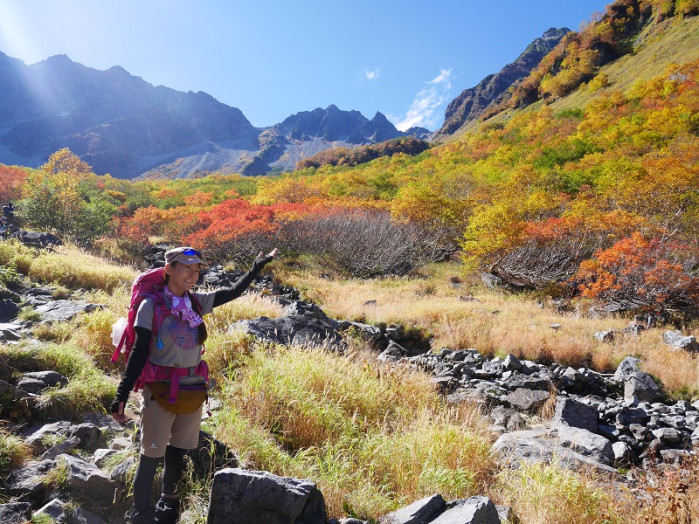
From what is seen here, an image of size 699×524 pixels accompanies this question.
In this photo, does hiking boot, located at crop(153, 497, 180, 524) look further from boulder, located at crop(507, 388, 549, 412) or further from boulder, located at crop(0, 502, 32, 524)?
boulder, located at crop(507, 388, 549, 412)

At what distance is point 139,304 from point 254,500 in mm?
1456

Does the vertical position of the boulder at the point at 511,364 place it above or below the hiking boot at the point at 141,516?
below

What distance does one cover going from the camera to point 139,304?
236 centimetres

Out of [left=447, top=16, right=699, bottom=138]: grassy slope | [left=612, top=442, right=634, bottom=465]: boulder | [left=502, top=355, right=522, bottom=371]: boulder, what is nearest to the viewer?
[left=612, top=442, right=634, bottom=465]: boulder

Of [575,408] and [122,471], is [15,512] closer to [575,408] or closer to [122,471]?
[122,471]

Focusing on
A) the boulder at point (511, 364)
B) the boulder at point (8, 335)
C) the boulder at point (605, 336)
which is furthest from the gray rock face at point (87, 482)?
the boulder at point (605, 336)

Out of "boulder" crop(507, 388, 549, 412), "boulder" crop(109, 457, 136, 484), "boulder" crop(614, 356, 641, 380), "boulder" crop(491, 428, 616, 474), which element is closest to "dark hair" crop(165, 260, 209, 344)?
"boulder" crop(109, 457, 136, 484)

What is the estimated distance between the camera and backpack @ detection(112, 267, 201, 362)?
2389 mm

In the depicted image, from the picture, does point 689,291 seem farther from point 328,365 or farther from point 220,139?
point 220,139

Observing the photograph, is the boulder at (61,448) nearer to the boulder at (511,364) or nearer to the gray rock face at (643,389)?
the boulder at (511,364)

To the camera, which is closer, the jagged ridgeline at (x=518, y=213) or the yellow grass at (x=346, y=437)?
the yellow grass at (x=346, y=437)

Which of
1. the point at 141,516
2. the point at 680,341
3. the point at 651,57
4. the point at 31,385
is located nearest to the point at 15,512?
the point at 141,516

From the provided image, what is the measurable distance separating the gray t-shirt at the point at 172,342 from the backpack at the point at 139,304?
30 millimetres

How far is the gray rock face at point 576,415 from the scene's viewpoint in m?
5.31
